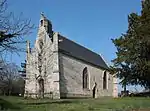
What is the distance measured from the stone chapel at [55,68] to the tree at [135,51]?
1002cm

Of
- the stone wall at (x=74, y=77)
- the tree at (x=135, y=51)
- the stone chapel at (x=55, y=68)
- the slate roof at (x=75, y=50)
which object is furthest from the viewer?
the slate roof at (x=75, y=50)

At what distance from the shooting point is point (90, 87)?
72.2 meters

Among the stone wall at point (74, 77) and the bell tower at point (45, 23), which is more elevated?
the bell tower at point (45, 23)

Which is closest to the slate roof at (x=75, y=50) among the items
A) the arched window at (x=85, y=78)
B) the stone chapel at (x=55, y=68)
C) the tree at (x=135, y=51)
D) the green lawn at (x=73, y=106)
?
the stone chapel at (x=55, y=68)

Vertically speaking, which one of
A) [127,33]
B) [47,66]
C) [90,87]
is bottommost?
[90,87]

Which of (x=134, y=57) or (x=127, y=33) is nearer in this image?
(x=134, y=57)

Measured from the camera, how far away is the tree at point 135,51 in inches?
1752

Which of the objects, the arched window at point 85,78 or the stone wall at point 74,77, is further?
the arched window at point 85,78

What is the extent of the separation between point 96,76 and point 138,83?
26.2 m

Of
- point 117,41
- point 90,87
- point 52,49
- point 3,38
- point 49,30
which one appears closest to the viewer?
point 3,38

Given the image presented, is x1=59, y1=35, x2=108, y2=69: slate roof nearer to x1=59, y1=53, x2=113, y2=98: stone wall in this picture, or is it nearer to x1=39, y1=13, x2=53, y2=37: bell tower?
x1=59, y1=53, x2=113, y2=98: stone wall

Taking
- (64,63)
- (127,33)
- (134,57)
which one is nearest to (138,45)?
(134,57)

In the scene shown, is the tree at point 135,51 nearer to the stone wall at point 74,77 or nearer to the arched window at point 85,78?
the stone wall at point 74,77

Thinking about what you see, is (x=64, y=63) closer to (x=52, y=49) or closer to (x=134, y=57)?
(x=52, y=49)
